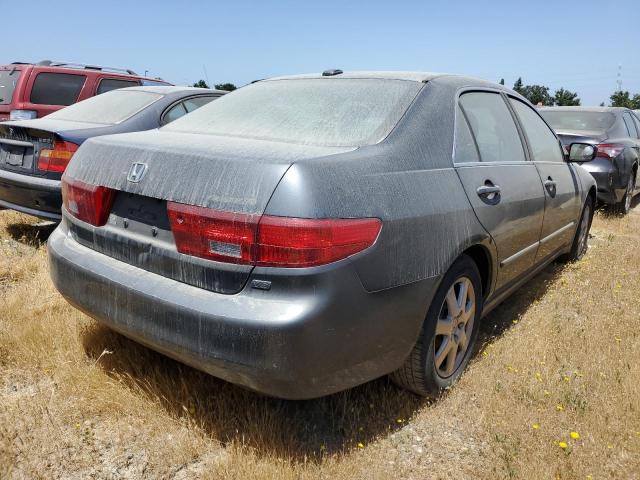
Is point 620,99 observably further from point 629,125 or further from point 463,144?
point 463,144

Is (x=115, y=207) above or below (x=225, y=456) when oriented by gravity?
above

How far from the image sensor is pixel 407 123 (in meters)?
2.35

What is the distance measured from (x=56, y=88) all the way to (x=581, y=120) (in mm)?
7122

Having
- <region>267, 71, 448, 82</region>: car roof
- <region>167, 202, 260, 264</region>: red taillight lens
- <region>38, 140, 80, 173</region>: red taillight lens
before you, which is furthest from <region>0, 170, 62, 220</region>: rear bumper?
<region>167, 202, 260, 264</region>: red taillight lens

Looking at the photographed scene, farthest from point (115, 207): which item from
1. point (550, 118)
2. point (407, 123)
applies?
point (550, 118)

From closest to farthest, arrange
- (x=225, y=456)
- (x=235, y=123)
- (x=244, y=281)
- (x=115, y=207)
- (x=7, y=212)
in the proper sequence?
(x=244, y=281) < (x=225, y=456) < (x=115, y=207) < (x=235, y=123) < (x=7, y=212)

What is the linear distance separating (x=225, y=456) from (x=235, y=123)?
152cm

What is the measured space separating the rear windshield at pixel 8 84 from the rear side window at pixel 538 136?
6.37 meters

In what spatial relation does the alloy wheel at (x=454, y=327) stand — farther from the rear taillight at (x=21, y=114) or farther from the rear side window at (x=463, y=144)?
the rear taillight at (x=21, y=114)

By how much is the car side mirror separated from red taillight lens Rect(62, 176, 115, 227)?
3.43 meters

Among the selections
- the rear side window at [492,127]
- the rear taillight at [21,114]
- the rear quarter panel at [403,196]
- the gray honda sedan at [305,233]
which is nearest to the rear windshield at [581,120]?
the rear side window at [492,127]

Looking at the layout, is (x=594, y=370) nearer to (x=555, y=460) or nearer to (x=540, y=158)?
(x=555, y=460)

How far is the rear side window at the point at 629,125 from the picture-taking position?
7.79m

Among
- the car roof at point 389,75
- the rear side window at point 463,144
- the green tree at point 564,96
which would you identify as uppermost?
the car roof at point 389,75
